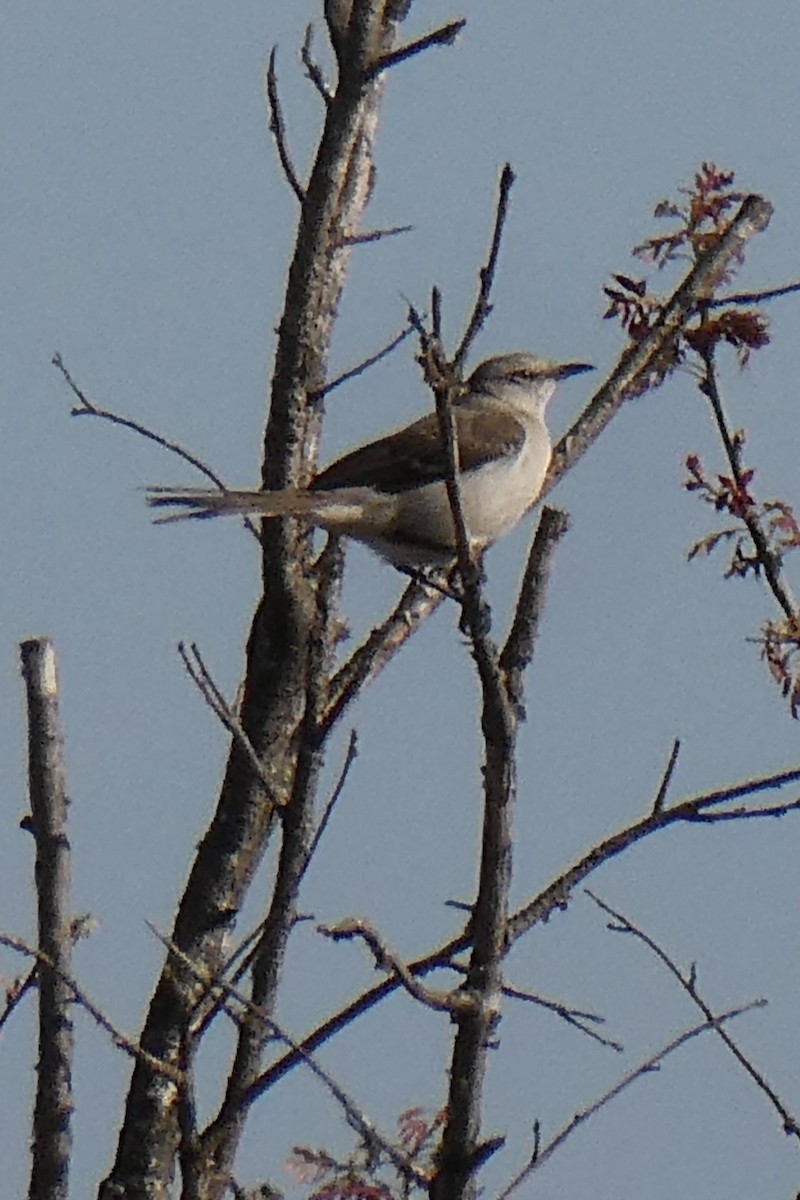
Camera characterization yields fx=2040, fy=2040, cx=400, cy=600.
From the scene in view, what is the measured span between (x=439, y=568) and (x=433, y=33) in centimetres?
204

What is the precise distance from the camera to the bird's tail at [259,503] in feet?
18.5

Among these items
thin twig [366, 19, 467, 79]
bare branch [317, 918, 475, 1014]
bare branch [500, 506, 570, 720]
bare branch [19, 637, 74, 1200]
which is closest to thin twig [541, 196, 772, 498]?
thin twig [366, 19, 467, 79]

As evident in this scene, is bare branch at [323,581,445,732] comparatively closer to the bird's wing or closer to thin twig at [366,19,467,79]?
the bird's wing

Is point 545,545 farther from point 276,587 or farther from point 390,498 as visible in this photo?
point 390,498

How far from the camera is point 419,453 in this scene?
7273 millimetres

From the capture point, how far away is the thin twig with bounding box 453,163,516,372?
3965 millimetres

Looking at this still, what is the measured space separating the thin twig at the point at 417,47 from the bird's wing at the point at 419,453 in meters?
1.48

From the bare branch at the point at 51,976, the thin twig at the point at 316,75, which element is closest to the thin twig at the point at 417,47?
the thin twig at the point at 316,75

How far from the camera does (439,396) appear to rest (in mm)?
3707

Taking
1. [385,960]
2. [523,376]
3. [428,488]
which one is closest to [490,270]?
[385,960]

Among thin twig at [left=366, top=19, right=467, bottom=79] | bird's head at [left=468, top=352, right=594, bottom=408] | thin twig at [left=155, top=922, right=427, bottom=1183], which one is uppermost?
bird's head at [left=468, top=352, right=594, bottom=408]

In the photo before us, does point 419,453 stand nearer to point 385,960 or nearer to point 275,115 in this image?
point 275,115

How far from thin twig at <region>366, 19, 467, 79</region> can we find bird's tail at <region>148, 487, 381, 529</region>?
1.17 metres

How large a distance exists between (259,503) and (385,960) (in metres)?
2.27
